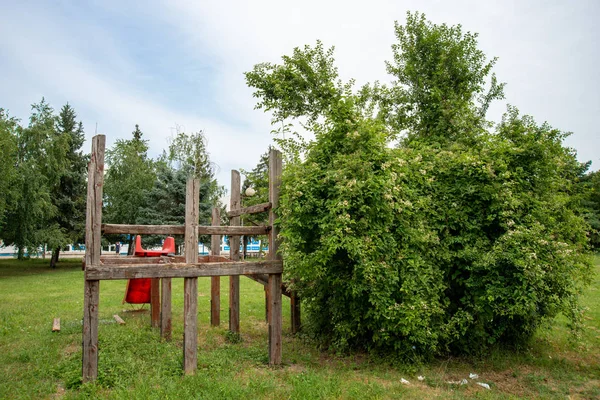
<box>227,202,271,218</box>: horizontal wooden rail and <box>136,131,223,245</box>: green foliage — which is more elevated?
<box>136,131,223,245</box>: green foliage

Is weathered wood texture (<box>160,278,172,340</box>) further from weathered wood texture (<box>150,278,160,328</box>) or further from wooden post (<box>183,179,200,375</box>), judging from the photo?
wooden post (<box>183,179,200,375</box>)

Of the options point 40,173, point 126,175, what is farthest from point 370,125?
point 126,175

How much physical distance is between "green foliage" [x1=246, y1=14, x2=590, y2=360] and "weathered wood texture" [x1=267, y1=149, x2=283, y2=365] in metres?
0.24

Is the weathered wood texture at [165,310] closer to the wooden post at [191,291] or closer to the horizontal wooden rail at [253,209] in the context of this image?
the horizontal wooden rail at [253,209]

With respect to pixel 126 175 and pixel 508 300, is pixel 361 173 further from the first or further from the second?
pixel 126 175

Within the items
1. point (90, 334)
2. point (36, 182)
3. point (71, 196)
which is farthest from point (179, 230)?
point (71, 196)

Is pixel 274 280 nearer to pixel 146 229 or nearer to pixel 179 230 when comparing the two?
pixel 179 230

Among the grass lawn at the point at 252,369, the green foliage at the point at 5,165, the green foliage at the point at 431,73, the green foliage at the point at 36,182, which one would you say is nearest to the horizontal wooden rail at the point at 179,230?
the grass lawn at the point at 252,369

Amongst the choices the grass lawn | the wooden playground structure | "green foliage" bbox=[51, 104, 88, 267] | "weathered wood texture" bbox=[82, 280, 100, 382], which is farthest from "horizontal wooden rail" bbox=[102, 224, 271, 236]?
"green foliage" bbox=[51, 104, 88, 267]

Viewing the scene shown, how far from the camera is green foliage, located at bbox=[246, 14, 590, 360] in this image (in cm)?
658

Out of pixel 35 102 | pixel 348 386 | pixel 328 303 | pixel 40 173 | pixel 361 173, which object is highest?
pixel 35 102

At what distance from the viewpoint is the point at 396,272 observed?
667cm

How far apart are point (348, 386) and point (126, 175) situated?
1229 inches

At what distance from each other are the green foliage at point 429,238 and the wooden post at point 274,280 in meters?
0.24
